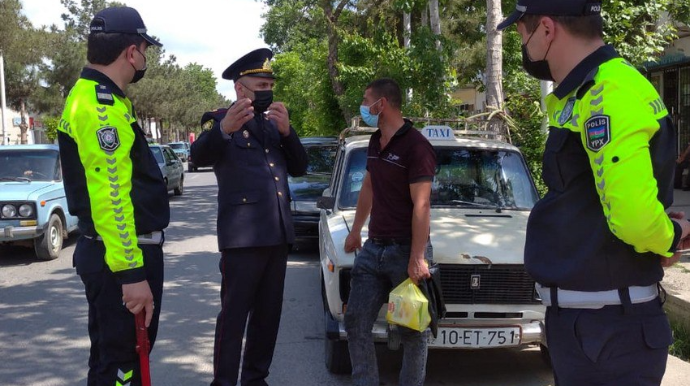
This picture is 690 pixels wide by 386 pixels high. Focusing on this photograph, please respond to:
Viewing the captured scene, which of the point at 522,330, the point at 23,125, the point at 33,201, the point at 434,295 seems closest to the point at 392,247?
the point at 434,295

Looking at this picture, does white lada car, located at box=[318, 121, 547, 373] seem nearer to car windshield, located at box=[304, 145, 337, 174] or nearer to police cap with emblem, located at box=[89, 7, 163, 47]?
police cap with emblem, located at box=[89, 7, 163, 47]

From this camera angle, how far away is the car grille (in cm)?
453

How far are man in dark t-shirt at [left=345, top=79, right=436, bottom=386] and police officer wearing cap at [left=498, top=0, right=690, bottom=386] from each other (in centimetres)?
187

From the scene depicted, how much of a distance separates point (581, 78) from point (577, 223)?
46 cm

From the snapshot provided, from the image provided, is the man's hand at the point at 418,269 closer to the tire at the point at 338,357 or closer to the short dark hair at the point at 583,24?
the tire at the point at 338,357

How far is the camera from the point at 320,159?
12805 mm

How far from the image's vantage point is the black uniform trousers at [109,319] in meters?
2.99

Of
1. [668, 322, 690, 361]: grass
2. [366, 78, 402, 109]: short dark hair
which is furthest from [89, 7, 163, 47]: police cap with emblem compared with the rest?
[668, 322, 690, 361]: grass

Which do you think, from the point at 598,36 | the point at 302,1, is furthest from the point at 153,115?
the point at 598,36

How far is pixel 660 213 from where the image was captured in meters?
1.89

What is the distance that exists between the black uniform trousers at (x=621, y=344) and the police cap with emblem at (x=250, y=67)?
2.55 metres

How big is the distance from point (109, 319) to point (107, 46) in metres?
1.25

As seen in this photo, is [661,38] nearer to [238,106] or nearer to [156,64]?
[238,106]

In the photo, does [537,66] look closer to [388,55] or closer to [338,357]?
[338,357]
